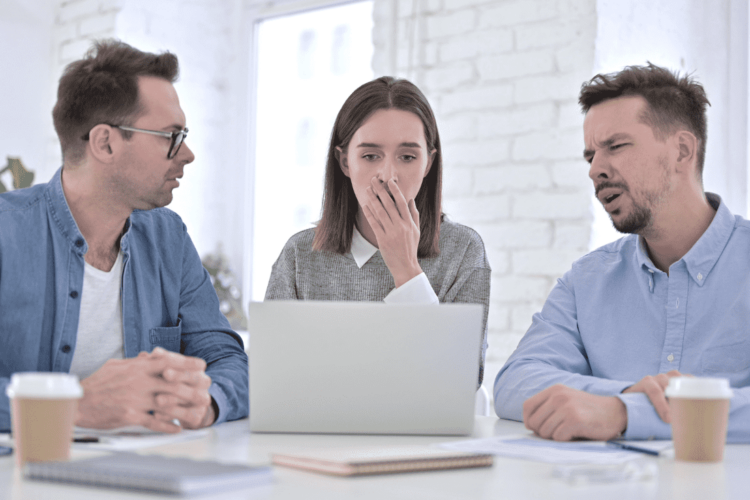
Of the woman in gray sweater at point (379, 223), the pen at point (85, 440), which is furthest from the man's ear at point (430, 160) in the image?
the pen at point (85, 440)

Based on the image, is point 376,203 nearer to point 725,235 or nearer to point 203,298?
point 203,298

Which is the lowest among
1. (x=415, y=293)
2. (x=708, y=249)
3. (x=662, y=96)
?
(x=415, y=293)

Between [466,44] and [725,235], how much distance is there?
1313mm

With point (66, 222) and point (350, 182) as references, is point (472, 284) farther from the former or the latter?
point (66, 222)

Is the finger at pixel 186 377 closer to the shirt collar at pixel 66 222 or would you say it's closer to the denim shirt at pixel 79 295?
the denim shirt at pixel 79 295

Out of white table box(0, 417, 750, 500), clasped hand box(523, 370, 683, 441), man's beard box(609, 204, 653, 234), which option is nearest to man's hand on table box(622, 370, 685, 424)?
clasped hand box(523, 370, 683, 441)

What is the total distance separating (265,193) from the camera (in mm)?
3469

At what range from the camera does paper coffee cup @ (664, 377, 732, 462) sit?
95cm

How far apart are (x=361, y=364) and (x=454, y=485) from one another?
29cm

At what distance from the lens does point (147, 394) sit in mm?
1143

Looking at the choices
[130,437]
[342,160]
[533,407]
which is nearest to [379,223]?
[342,160]

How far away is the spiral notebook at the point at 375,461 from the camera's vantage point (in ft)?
2.75

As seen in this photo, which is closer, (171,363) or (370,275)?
(171,363)

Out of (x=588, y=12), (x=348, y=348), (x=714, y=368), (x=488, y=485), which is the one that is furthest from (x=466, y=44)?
(x=488, y=485)
